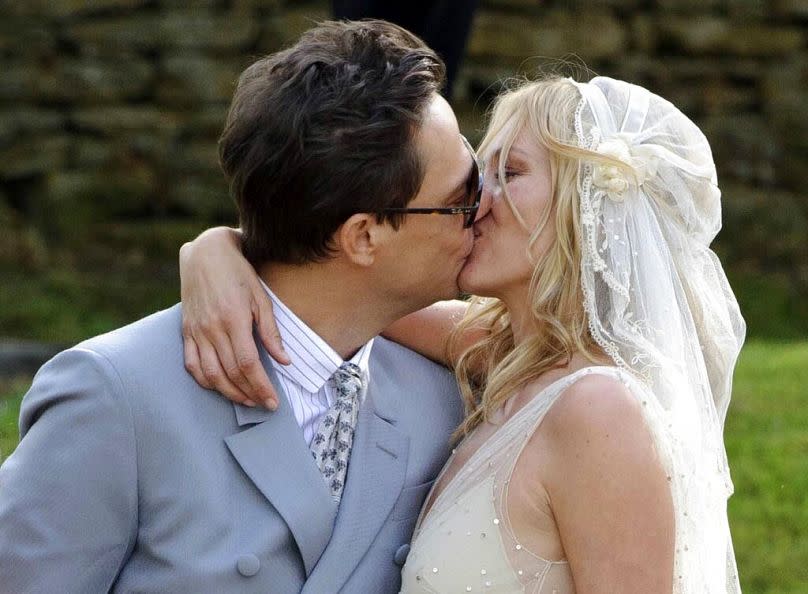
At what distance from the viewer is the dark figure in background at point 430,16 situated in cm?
418

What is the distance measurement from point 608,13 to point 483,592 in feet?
21.3

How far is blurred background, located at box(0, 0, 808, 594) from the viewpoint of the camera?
8125 millimetres

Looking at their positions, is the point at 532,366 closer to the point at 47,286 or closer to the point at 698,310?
the point at 698,310

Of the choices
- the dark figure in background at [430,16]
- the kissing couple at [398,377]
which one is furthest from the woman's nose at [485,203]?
the dark figure in background at [430,16]

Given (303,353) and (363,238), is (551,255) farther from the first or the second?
(303,353)

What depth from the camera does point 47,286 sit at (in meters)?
7.86

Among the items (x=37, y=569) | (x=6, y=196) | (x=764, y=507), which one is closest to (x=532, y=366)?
(x=37, y=569)

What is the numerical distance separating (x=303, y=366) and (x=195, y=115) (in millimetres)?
5737

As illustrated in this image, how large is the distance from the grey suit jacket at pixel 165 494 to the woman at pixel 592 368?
167 millimetres

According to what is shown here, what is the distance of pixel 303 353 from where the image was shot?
2.83 metres

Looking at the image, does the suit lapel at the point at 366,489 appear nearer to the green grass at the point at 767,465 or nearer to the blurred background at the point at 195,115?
the green grass at the point at 767,465

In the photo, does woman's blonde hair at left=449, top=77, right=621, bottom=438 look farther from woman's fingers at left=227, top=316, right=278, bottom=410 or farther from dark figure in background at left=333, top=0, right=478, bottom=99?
dark figure in background at left=333, top=0, right=478, bottom=99

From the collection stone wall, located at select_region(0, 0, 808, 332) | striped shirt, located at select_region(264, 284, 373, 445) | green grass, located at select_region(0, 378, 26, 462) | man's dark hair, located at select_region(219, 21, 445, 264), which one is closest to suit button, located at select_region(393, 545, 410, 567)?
striped shirt, located at select_region(264, 284, 373, 445)

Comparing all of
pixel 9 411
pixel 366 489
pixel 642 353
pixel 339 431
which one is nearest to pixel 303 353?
pixel 339 431
